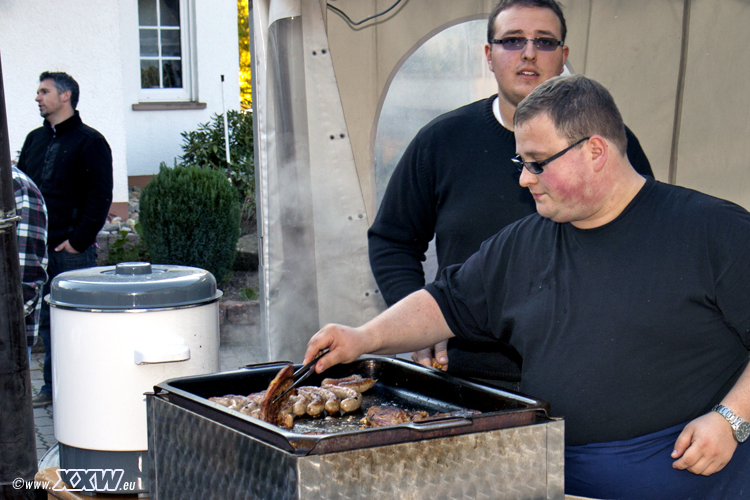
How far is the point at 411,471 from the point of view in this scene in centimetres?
143

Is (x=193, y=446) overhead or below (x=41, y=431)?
overhead

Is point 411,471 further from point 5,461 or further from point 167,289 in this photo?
point 5,461

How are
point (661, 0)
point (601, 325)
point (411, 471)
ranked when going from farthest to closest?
1. point (661, 0)
2. point (601, 325)
3. point (411, 471)

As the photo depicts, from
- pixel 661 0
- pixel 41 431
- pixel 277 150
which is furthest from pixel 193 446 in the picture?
pixel 41 431

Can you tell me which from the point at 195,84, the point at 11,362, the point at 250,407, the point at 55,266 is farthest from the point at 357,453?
the point at 195,84

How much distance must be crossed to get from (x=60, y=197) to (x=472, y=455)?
438cm

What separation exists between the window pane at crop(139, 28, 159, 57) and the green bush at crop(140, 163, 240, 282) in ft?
11.9

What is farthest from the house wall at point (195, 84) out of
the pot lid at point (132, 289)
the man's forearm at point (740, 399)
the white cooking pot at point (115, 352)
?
the man's forearm at point (740, 399)

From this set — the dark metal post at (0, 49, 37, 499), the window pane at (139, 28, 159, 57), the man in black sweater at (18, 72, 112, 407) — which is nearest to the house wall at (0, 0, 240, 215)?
the window pane at (139, 28, 159, 57)

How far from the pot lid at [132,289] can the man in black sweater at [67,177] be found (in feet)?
10.7

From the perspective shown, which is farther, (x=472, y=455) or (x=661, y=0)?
(x=661, y=0)

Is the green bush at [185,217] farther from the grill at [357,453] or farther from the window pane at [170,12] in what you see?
the grill at [357,453]

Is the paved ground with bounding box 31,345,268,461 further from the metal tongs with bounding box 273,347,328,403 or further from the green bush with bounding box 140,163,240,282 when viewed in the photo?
the metal tongs with bounding box 273,347,328,403

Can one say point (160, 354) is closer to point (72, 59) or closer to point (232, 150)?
point (72, 59)
